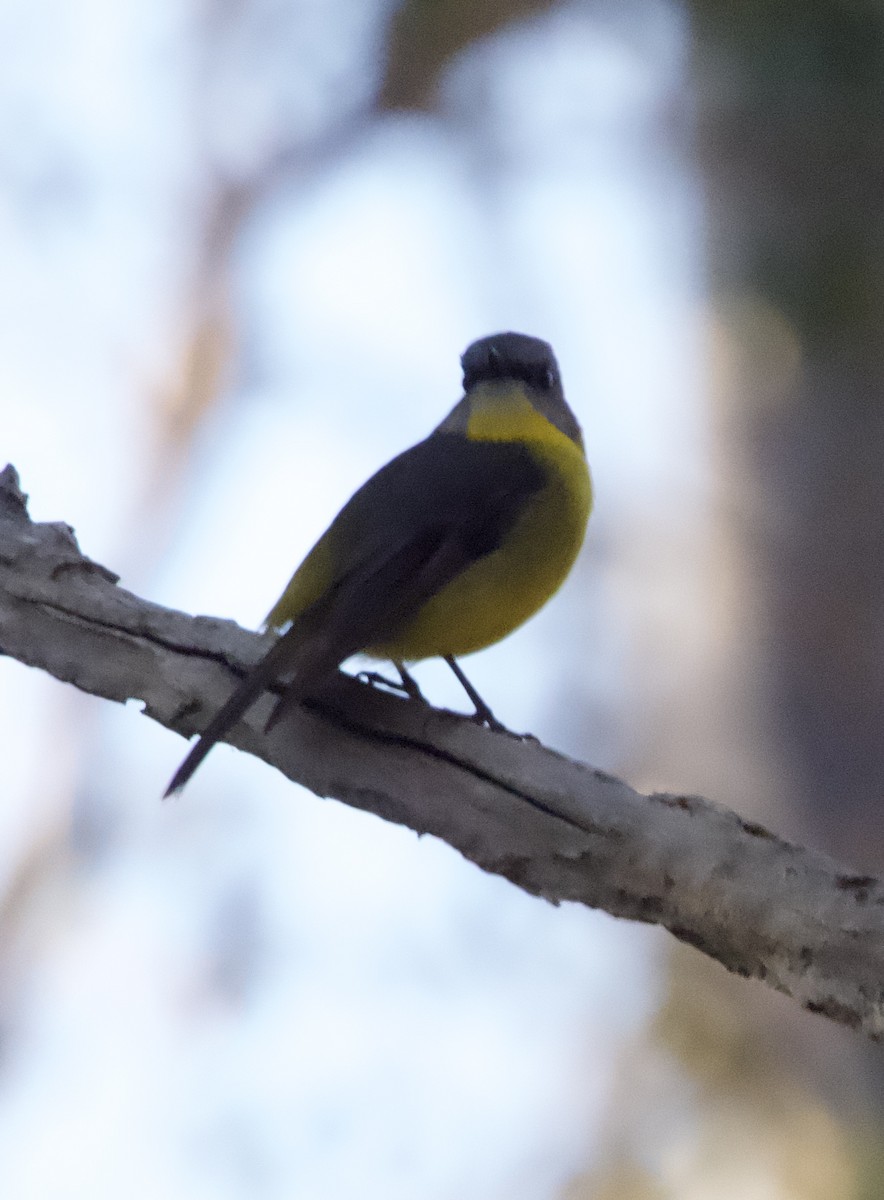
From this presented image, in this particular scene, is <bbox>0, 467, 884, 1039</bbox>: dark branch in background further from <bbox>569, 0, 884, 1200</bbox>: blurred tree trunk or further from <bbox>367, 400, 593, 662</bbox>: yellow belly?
<bbox>569, 0, 884, 1200</bbox>: blurred tree trunk

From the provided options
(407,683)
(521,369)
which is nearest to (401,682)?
(407,683)

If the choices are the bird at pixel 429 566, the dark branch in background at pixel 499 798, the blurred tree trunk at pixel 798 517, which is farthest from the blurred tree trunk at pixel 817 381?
the dark branch in background at pixel 499 798

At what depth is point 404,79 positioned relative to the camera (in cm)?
641

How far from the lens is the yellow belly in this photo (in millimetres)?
2648

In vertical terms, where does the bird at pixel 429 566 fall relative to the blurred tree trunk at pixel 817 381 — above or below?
below

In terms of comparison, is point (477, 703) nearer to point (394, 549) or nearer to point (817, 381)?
point (394, 549)

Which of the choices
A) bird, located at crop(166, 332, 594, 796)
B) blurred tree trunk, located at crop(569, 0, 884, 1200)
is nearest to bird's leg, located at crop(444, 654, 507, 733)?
bird, located at crop(166, 332, 594, 796)

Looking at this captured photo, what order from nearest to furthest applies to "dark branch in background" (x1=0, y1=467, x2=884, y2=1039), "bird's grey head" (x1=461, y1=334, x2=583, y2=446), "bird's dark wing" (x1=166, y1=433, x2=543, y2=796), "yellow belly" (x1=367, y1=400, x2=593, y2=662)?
"dark branch in background" (x1=0, y1=467, x2=884, y2=1039)
"bird's dark wing" (x1=166, y1=433, x2=543, y2=796)
"yellow belly" (x1=367, y1=400, x2=593, y2=662)
"bird's grey head" (x1=461, y1=334, x2=583, y2=446)

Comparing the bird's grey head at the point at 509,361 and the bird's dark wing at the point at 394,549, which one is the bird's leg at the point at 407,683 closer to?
the bird's dark wing at the point at 394,549

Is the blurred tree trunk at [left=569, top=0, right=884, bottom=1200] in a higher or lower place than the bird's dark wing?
higher

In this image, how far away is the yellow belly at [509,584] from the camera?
2648mm

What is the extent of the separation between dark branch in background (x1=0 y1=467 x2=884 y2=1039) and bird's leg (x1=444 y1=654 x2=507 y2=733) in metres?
0.22

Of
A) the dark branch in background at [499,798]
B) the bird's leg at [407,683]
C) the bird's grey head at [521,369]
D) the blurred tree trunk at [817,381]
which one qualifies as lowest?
the dark branch in background at [499,798]

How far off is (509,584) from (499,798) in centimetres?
50
